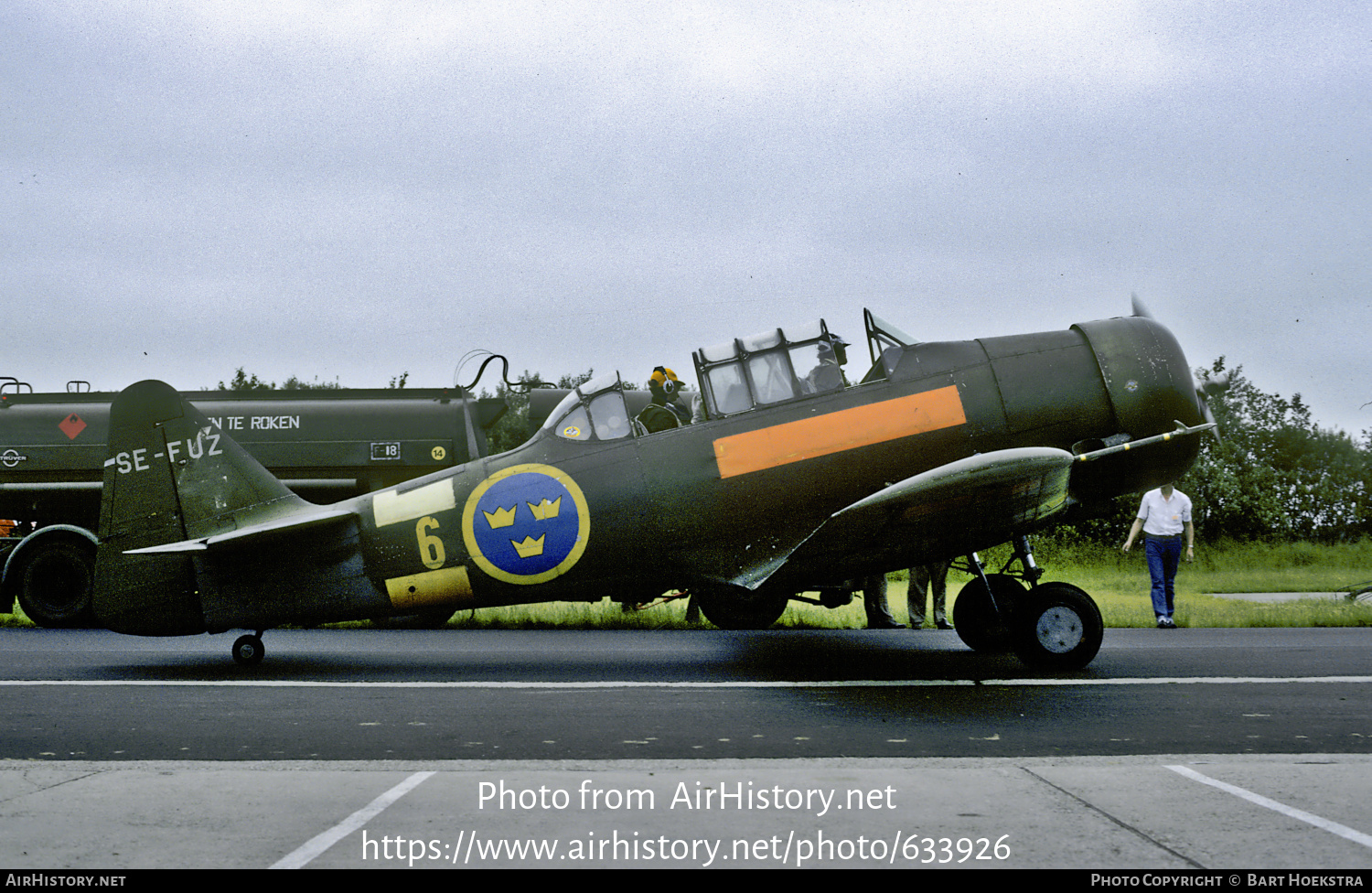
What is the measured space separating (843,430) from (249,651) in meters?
5.13

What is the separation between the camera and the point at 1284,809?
3.74 meters

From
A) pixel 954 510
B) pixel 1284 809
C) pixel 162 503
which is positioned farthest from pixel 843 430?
pixel 162 503

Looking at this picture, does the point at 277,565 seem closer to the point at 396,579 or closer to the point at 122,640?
the point at 396,579

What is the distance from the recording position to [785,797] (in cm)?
391

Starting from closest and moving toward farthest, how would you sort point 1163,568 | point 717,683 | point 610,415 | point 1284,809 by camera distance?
point 1284,809 → point 717,683 → point 610,415 → point 1163,568

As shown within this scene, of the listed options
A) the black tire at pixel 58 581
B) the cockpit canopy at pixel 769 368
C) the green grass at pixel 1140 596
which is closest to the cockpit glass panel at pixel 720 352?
the cockpit canopy at pixel 769 368

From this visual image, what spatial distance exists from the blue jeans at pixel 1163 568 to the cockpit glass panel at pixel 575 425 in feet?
21.9

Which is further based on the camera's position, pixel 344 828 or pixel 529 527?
pixel 529 527

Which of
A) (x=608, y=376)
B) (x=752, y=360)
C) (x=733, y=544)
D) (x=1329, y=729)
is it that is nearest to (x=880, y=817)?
(x=1329, y=729)

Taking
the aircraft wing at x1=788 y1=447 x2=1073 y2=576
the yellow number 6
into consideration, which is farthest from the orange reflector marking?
the yellow number 6

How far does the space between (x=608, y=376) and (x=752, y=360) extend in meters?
1.19

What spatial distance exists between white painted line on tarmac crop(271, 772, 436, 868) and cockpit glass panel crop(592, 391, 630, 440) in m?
3.70

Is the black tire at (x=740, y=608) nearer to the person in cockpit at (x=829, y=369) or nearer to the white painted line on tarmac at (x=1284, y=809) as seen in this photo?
the person in cockpit at (x=829, y=369)

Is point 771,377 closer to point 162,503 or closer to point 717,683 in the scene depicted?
point 717,683
